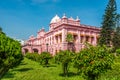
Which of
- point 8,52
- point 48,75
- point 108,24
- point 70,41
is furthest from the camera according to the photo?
point 70,41

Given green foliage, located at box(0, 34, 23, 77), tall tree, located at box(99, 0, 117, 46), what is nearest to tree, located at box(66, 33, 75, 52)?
tall tree, located at box(99, 0, 117, 46)

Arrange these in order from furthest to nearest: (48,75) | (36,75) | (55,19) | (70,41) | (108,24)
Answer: (55,19)
(70,41)
(108,24)
(36,75)
(48,75)

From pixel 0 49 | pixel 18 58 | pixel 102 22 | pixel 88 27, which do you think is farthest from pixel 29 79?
pixel 88 27

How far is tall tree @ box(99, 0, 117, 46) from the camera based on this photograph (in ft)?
168

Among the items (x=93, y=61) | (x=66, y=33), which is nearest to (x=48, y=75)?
(x=93, y=61)

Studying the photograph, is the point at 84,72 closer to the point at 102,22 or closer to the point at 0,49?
the point at 0,49

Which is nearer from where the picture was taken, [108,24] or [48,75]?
[48,75]

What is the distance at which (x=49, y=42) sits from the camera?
240 ft

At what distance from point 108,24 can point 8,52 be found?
3719 cm

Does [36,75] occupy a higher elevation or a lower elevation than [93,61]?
lower

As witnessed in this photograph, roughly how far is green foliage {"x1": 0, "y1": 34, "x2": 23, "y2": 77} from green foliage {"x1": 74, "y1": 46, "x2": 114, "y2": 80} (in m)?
5.07

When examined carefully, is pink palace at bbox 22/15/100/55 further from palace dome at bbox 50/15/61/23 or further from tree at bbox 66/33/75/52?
palace dome at bbox 50/15/61/23

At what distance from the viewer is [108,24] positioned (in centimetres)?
5203

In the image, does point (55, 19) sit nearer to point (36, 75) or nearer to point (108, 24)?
Result: point (108, 24)
